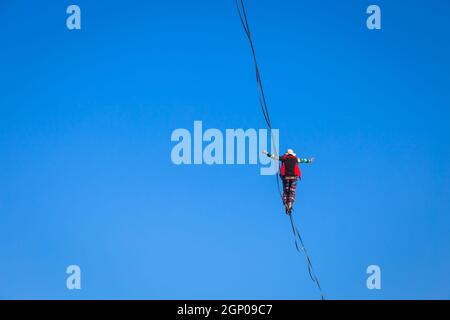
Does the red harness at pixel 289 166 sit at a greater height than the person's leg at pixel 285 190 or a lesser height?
greater

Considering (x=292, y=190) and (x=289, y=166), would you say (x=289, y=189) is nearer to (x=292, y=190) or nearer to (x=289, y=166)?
(x=292, y=190)

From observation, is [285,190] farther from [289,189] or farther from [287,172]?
[287,172]

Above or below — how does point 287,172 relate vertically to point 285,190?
Result: above

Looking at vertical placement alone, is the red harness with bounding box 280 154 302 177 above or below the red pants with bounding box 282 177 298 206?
above

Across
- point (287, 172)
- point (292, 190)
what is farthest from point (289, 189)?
point (287, 172)

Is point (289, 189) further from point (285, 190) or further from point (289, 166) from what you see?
point (289, 166)
